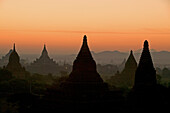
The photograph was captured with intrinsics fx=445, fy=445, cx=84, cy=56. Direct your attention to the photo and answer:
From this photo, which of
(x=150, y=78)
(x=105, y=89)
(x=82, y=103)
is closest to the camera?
(x=82, y=103)

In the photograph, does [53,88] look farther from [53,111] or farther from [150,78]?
[150,78]

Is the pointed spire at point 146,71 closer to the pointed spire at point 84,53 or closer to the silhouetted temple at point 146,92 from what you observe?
the silhouetted temple at point 146,92

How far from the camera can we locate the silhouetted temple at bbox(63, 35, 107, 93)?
1608 inches

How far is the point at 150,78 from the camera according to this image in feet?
146

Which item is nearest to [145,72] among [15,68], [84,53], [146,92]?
[146,92]

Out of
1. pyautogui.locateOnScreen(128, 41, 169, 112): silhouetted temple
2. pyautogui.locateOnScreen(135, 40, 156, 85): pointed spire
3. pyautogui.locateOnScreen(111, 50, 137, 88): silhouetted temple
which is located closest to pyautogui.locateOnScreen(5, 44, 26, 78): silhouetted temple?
pyautogui.locateOnScreen(111, 50, 137, 88): silhouetted temple

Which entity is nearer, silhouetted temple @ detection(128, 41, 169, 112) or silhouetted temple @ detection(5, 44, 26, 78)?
silhouetted temple @ detection(128, 41, 169, 112)

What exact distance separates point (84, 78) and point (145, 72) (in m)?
6.67

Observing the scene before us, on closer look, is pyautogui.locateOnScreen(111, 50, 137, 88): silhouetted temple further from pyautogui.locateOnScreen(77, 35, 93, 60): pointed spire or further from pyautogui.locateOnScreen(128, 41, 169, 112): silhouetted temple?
pyautogui.locateOnScreen(77, 35, 93, 60): pointed spire

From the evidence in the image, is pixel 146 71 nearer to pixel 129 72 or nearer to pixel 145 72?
pixel 145 72

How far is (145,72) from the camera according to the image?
44.6 metres

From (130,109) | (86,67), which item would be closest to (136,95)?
(130,109)

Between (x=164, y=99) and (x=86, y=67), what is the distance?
8149 mm

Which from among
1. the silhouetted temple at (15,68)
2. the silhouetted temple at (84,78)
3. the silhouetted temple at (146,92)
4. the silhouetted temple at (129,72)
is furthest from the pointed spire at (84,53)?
the silhouetted temple at (15,68)
